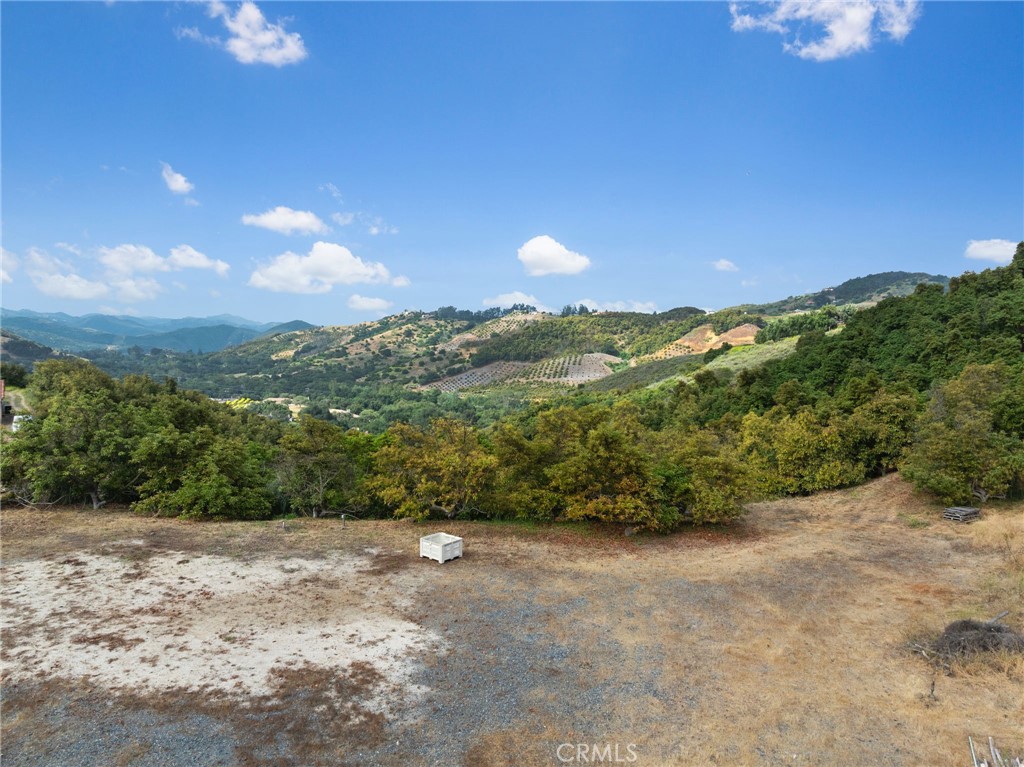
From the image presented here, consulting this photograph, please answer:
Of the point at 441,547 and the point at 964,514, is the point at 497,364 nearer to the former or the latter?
the point at 964,514

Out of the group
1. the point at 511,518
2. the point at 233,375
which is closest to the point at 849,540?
the point at 511,518

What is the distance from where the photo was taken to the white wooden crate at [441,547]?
14.5 metres

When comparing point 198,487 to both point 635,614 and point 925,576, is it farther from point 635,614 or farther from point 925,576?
point 925,576

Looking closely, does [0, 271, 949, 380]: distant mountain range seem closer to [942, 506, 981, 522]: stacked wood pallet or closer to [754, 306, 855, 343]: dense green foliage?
[754, 306, 855, 343]: dense green foliage

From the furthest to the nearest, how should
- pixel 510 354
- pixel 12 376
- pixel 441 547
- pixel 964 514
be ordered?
pixel 510 354, pixel 12 376, pixel 964 514, pixel 441 547

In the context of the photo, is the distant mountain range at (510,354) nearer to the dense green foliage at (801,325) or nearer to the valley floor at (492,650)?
the dense green foliage at (801,325)

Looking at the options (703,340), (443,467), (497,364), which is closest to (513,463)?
(443,467)

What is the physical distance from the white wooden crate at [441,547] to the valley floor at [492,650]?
0.30 m

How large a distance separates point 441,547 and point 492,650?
16.2ft

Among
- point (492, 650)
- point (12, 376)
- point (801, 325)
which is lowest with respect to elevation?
point (492, 650)

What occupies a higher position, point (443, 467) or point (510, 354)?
point (510, 354)

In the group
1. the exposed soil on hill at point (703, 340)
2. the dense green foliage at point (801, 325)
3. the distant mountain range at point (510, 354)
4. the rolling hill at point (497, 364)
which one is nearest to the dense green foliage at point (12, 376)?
the rolling hill at point (497, 364)

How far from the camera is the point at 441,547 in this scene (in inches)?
567

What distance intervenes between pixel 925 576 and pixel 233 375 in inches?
7360
